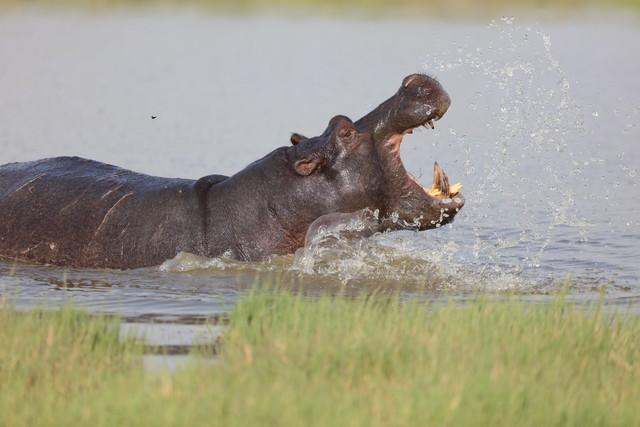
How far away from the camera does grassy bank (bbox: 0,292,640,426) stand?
178 inches

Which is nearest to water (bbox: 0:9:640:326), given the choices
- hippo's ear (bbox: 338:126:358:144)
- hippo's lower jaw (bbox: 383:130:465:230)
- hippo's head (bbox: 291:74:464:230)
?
hippo's head (bbox: 291:74:464:230)

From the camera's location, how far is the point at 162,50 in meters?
24.7

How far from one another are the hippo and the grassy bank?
3.93ft

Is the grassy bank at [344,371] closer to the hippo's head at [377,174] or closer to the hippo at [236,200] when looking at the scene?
the hippo's head at [377,174]

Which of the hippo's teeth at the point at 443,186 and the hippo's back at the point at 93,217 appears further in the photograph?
the hippo's back at the point at 93,217

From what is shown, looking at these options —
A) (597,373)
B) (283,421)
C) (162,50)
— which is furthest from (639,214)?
(162,50)

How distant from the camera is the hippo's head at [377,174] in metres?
7.22

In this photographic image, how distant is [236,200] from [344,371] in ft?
8.87

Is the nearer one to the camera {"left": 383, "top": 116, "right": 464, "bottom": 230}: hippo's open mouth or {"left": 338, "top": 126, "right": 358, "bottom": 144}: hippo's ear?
{"left": 383, "top": 116, "right": 464, "bottom": 230}: hippo's open mouth

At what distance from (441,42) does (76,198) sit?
15796 millimetres

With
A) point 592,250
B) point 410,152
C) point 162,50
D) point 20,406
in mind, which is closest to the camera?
point 20,406

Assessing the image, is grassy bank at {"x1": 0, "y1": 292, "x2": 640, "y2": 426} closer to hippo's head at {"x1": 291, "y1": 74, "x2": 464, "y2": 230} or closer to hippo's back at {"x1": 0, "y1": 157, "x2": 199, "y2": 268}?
hippo's head at {"x1": 291, "y1": 74, "x2": 464, "y2": 230}

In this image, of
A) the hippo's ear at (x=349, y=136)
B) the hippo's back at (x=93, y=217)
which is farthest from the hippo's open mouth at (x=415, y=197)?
the hippo's back at (x=93, y=217)

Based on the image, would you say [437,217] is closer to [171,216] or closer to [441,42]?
[171,216]
